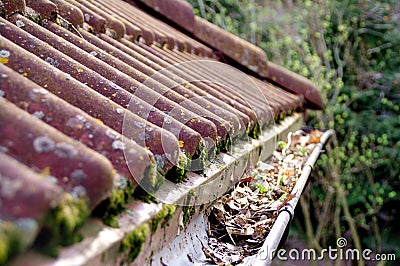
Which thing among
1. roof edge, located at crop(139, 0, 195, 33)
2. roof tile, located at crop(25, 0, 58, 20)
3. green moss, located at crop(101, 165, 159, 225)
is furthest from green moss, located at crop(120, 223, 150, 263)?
roof edge, located at crop(139, 0, 195, 33)

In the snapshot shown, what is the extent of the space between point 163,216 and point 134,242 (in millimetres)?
175

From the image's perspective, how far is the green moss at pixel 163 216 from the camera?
4.02 ft

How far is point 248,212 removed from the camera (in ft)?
6.53

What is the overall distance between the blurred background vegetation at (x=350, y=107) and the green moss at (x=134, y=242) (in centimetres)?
721

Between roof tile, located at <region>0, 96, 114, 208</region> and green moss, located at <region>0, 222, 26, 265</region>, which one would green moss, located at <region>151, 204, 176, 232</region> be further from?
green moss, located at <region>0, 222, 26, 265</region>

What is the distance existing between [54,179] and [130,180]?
27 cm

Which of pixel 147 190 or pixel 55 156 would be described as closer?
pixel 55 156

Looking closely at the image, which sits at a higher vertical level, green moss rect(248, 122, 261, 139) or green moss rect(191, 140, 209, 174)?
green moss rect(191, 140, 209, 174)

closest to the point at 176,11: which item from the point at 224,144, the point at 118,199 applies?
the point at 224,144

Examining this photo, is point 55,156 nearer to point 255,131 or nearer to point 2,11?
point 2,11

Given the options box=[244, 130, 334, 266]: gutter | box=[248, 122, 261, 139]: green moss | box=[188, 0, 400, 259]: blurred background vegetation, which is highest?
box=[244, 130, 334, 266]: gutter

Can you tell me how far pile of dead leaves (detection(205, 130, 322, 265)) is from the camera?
1685 mm

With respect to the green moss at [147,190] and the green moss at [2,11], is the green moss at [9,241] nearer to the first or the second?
the green moss at [147,190]

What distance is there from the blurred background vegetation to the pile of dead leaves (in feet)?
18.8
